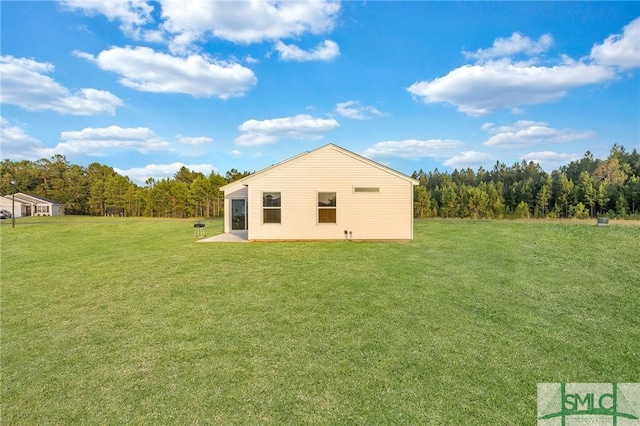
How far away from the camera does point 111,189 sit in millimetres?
41875

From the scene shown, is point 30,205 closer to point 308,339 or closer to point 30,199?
point 30,199

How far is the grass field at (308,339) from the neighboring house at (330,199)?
4210 millimetres

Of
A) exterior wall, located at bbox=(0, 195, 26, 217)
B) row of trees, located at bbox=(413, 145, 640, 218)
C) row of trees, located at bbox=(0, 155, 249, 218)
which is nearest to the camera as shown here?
row of trees, located at bbox=(413, 145, 640, 218)

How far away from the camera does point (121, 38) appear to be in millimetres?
11828

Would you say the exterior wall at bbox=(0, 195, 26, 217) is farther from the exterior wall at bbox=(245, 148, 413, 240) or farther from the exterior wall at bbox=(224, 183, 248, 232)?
the exterior wall at bbox=(245, 148, 413, 240)

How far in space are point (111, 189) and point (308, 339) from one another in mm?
47106

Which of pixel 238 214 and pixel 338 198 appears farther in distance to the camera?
pixel 238 214

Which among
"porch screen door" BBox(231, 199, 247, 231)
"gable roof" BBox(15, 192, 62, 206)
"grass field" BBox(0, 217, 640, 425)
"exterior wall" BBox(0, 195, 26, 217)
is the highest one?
"gable roof" BBox(15, 192, 62, 206)

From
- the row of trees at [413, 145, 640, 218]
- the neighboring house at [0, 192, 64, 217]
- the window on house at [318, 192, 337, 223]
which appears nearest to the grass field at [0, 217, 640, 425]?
the window on house at [318, 192, 337, 223]

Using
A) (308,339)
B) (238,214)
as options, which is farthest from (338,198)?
(308,339)

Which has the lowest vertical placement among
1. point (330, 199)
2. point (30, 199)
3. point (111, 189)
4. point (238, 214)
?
point (238, 214)

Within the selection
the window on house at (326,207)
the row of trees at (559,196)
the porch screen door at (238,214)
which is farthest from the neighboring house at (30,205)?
the row of trees at (559,196)

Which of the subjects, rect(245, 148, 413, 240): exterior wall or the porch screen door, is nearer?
rect(245, 148, 413, 240): exterior wall

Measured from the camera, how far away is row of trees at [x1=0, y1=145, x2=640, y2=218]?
35.0m
